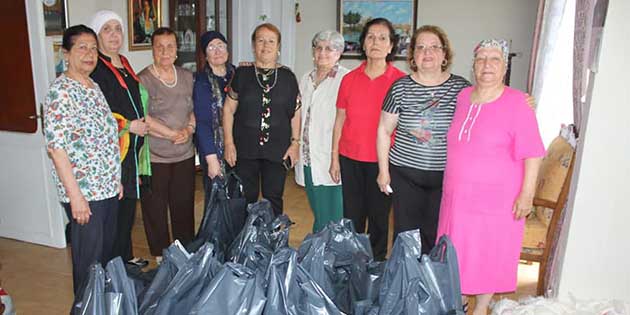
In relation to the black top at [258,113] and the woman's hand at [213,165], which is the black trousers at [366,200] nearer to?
the black top at [258,113]

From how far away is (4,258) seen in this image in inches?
121

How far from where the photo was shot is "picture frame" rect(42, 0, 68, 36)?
3064 mm

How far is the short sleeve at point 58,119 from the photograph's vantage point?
2.00 m

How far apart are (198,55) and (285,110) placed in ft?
7.10

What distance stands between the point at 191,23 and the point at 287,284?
3.46 meters

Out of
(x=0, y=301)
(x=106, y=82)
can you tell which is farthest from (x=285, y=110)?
(x=0, y=301)

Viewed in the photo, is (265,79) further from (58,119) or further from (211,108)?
(58,119)

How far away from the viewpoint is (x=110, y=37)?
249 cm

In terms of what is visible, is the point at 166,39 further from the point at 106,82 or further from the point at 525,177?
the point at 525,177

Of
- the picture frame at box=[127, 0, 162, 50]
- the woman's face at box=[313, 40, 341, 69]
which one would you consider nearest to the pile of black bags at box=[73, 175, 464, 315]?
the woman's face at box=[313, 40, 341, 69]

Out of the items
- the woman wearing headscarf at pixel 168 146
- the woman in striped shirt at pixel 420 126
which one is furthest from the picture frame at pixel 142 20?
the woman in striped shirt at pixel 420 126

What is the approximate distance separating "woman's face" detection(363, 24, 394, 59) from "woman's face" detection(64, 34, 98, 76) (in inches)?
49.0

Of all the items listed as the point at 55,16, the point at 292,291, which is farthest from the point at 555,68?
the point at 55,16

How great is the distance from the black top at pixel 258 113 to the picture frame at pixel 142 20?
1523 mm
